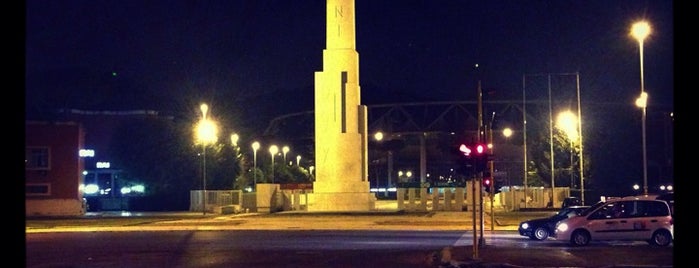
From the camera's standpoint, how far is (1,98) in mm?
7730

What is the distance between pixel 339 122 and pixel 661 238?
142 feet

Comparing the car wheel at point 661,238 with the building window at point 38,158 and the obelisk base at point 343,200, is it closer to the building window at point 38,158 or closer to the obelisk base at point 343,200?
the obelisk base at point 343,200

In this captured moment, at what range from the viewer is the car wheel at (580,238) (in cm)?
3173

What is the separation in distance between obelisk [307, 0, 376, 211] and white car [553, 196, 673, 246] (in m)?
40.1

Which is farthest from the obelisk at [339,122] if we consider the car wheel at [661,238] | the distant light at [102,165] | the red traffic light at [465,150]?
A: the distant light at [102,165]

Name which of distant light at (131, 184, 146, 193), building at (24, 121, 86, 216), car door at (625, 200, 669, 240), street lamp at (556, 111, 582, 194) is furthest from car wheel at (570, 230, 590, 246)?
distant light at (131, 184, 146, 193)

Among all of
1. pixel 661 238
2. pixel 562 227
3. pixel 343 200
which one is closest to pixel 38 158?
pixel 343 200

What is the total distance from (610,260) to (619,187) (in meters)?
60.9

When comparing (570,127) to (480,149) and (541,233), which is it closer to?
(541,233)

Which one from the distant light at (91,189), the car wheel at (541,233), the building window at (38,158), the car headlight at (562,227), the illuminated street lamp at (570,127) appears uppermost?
the illuminated street lamp at (570,127)

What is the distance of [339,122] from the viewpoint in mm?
72188

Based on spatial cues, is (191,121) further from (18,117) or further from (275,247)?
(18,117)

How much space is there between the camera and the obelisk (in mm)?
70562

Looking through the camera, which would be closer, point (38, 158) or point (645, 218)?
point (645, 218)
